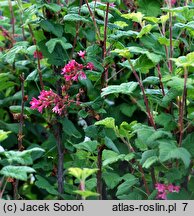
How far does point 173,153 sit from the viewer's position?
232cm

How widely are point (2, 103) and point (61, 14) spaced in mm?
723

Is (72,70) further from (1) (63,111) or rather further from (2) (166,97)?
(2) (166,97)

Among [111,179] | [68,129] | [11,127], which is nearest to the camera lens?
[111,179]

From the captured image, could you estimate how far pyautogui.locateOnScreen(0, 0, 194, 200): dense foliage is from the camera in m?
2.50

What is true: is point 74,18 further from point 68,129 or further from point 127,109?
point 127,109

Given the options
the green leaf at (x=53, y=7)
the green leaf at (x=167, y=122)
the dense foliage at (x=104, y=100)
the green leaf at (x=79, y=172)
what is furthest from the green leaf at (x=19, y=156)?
the green leaf at (x=53, y=7)

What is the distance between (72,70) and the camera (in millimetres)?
2832

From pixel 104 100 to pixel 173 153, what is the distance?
2.39ft

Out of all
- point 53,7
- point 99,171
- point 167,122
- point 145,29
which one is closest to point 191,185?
point 167,122

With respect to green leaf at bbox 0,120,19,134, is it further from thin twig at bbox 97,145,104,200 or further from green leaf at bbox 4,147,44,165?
green leaf at bbox 4,147,44,165

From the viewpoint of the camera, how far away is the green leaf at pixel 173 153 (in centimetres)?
231

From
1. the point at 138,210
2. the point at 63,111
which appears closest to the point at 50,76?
the point at 63,111

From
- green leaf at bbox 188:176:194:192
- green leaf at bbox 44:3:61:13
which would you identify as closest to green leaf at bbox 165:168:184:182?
green leaf at bbox 188:176:194:192

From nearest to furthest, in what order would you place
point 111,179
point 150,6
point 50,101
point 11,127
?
1. point 50,101
2. point 111,179
3. point 150,6
4. point 11,127
